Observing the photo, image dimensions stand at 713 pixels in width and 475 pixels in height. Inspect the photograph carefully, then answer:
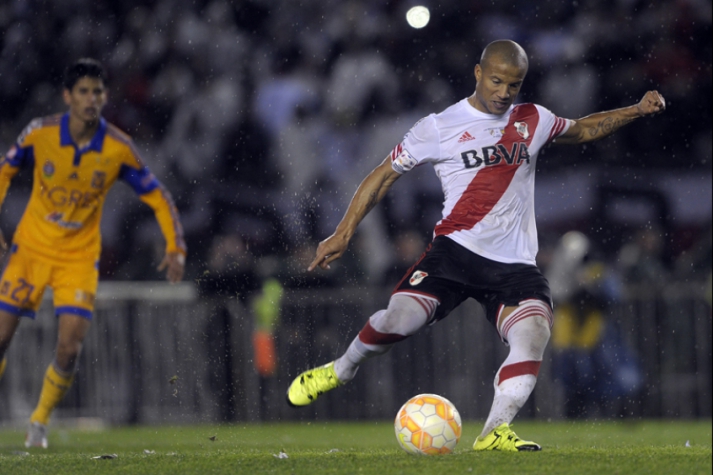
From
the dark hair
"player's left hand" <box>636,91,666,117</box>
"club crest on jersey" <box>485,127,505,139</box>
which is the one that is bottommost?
"club crest on jersey" <box>485,127,505,139</box>

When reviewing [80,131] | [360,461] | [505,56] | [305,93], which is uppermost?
[305,93]

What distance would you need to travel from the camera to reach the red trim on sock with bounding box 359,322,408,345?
20.2ft

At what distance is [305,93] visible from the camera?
44.7 ft

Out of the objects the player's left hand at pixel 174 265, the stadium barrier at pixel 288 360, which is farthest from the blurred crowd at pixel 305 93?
the player's left hand at pixel 174 265

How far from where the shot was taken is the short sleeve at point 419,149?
20.1 feet

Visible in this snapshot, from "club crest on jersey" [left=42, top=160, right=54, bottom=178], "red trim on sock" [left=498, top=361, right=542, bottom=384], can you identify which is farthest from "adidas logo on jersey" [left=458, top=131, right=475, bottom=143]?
"club crest on jersey" [left=42, top=160, right=54, bottom=178]

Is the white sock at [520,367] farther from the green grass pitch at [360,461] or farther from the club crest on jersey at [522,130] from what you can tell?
the club crest on jersey at [522,130]

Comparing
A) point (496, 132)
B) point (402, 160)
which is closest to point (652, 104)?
point (496, 132)

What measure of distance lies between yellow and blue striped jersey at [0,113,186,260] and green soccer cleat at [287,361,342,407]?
2288 mm

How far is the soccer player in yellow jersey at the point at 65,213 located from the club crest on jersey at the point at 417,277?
9.62ft

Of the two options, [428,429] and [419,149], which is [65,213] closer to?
[419,149]

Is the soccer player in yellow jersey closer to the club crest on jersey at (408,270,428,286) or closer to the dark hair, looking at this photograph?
the dark hair

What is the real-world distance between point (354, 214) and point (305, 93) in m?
7.78

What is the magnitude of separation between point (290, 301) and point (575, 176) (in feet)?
12.0
